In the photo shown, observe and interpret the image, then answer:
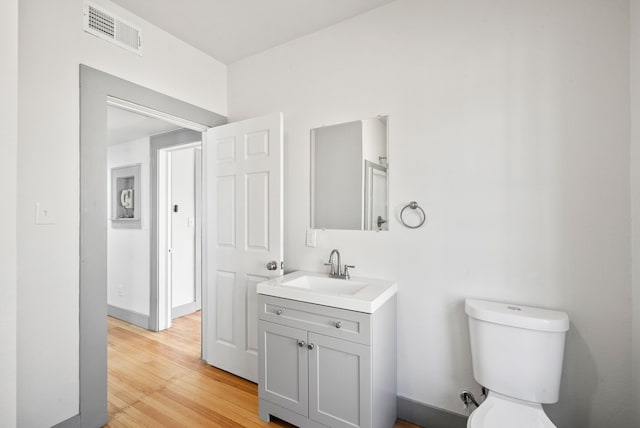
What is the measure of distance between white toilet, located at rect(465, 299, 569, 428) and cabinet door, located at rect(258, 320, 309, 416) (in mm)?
857

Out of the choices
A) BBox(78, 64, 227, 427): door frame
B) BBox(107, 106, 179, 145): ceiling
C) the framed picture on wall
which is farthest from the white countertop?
the framed picture on wall

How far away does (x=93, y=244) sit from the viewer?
1746mm

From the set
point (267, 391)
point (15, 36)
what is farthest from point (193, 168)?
point (267, 391)

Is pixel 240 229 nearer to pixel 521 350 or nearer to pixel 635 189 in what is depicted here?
pixel 521 350

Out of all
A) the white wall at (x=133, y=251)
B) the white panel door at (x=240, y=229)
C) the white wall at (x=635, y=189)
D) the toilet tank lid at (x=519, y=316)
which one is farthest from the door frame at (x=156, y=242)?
the white wall at (x=635, y=189)

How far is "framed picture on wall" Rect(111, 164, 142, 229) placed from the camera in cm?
358

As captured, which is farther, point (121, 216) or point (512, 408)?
point (121, 216)

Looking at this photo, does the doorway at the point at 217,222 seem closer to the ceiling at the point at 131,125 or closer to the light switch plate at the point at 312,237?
the light switch plate at the point at 312,237

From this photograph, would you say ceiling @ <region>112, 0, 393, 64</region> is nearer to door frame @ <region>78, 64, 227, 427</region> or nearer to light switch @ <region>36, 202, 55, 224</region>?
door frame @ <region>78, 64, 227, 427</region>

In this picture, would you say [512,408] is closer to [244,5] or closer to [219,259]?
[219,259]

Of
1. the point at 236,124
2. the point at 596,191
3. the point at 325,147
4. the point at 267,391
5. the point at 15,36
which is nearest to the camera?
the point at 15,36

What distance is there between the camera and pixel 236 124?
7.64 ft

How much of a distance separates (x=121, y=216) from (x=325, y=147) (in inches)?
125

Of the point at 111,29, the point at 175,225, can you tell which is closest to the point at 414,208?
the point at 111,29
